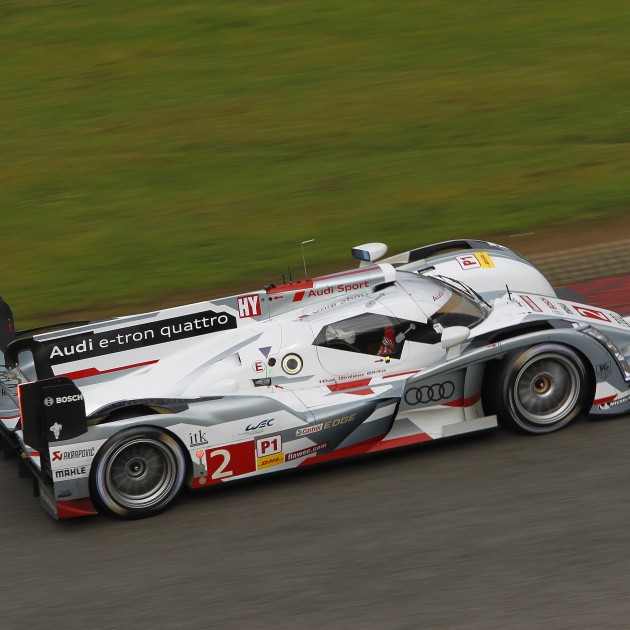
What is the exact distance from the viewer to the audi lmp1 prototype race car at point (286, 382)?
6.87 m

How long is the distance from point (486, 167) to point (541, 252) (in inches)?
100

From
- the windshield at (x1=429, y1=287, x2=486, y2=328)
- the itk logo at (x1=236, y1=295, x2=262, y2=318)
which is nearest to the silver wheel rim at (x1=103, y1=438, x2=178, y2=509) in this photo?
the itk logo at (x1=236, y1=295, x2=262, y2=318)

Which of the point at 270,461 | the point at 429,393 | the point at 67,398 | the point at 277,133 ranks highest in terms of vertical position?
the point at 277,133

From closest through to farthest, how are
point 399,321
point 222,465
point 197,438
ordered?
point 197,438
point 222,465
point 399,321

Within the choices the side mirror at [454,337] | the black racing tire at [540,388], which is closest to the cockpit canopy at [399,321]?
the side mirror at [454,337]

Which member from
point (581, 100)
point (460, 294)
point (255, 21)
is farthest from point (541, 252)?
point (255, 21)

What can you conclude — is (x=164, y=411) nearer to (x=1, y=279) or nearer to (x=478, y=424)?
(x=478, y=424)

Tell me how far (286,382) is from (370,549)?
5.15 feet

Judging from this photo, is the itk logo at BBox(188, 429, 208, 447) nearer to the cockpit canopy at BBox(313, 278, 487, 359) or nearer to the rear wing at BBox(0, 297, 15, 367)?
the cockpit canopy at BBox(313, 278, 487, 359)

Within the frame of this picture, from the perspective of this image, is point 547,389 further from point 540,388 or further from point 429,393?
point 429,393

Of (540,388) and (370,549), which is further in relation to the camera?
(540,388)

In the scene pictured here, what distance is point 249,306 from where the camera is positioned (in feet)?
25.5

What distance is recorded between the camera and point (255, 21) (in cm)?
1875

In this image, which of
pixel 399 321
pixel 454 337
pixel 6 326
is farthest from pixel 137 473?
pixel 454 337
